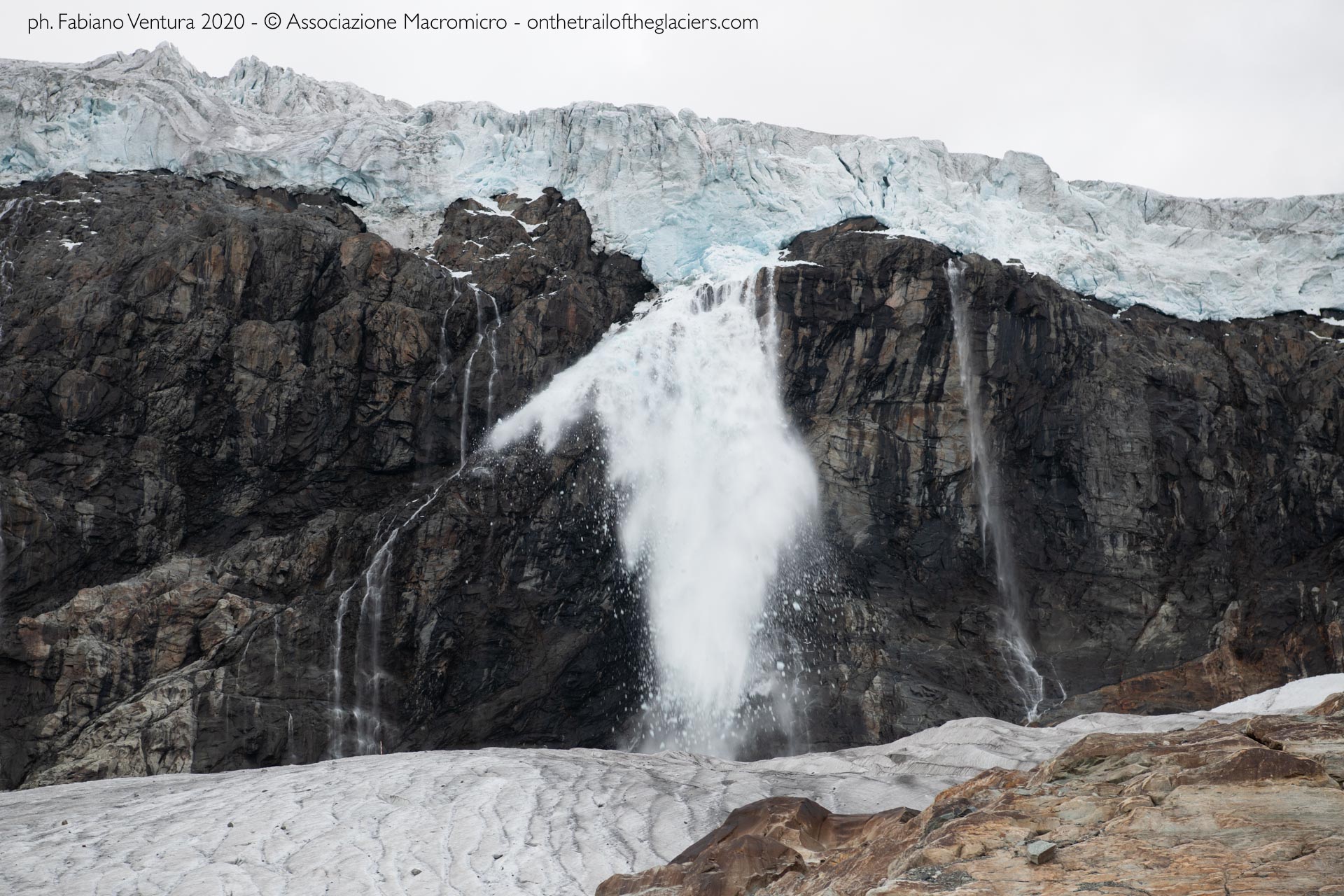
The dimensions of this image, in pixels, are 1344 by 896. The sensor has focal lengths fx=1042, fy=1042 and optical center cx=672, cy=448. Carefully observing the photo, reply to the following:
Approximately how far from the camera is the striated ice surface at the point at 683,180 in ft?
115

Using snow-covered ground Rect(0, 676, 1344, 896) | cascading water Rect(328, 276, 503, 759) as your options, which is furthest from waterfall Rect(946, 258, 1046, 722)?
cascading water Rect(328, 276, 503, 759)

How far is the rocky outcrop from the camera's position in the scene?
581cm

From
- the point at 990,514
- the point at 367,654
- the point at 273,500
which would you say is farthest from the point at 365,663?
the point at 990,514

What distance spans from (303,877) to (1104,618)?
948 inches

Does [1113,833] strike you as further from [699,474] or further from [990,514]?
→ [990,514]

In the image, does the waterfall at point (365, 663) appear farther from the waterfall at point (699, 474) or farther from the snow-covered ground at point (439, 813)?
the snow-covered ground at point (439, 813)

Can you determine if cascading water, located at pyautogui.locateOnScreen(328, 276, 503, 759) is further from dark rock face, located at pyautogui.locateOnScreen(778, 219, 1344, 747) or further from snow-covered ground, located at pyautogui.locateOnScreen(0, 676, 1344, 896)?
dark rock face, located at pyautogui.locateOnScreen(778, 219, 1344, 747)

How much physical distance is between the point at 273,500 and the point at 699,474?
39.0ft

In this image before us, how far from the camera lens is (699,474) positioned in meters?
30.8

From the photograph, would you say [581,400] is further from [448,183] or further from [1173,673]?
[1173,673]

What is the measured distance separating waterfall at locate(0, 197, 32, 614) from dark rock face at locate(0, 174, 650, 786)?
0.16 meters

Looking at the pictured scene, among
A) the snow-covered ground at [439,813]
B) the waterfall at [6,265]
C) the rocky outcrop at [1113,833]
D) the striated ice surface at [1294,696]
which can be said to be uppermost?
the waterfall at [6,265]

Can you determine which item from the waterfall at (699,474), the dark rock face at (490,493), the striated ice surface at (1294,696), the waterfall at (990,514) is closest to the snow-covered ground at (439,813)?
the striated ice surface at (1294,696)

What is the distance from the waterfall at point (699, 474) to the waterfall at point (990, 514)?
5080 millimetres
